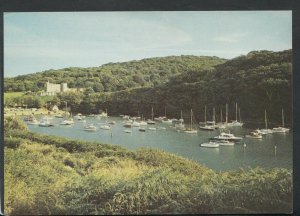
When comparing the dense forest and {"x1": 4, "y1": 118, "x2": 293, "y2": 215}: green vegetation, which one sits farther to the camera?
the dense forest

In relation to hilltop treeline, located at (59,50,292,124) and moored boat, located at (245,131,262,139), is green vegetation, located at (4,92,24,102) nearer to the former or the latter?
hilltop treeline, located at (59,50,292,124)

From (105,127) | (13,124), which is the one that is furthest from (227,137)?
(13,124)

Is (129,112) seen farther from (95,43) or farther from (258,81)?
(258,81)

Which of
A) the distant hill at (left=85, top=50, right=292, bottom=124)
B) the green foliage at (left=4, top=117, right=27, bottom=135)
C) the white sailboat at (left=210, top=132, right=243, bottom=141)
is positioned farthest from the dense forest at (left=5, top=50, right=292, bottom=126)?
the green foliage at (left=4, top=117, right=27, bottom=135)

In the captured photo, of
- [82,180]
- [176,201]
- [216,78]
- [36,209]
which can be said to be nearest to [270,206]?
[176,201]

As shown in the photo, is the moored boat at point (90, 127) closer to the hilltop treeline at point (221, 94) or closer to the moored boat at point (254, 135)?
the hilltop treeline at point (221, 94)
